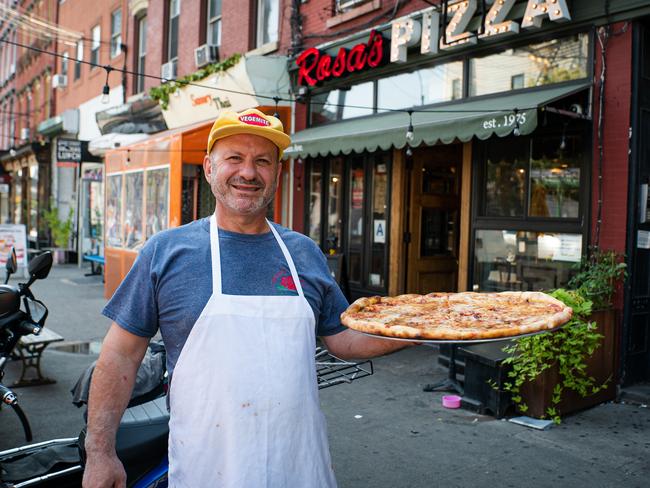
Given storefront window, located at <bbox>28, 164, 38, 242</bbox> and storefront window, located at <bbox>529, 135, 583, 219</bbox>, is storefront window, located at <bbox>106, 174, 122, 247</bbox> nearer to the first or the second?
storefront window, located at <bbox>529, 135, 583, 219</bbox>

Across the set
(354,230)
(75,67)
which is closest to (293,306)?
(354,230)

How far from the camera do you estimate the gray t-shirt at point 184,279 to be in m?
2.24

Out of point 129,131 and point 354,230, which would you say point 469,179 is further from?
point 129,131

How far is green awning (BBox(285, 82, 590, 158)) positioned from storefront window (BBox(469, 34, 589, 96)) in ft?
0.60

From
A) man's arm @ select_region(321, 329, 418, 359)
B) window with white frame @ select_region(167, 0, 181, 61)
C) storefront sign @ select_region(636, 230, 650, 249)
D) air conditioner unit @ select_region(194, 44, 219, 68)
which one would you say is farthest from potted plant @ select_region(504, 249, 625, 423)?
window with white frame @ select_region(167, 0, 181, 61)

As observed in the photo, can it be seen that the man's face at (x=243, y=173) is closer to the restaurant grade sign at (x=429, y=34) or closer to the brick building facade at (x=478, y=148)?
the brick building facade at (x=478, y=148)

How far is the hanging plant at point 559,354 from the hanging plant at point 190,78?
7.45 m

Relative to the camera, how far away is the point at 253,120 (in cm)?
241

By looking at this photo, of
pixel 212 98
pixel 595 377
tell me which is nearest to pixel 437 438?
pixel 595 377

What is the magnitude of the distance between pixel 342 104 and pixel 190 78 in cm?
397

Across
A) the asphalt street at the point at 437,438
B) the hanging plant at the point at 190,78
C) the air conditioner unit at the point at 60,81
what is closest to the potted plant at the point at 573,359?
the asphalt street at the point at 437,438

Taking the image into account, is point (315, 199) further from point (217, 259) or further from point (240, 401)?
point (240, 401)

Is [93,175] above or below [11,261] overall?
above

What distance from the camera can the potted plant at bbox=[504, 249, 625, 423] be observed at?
18.5ft
